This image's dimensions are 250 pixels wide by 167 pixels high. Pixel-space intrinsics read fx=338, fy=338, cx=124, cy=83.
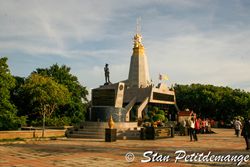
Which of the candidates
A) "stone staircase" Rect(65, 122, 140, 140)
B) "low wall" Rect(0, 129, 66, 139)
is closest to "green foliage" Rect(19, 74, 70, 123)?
"stone staircase" Rect(65, 122, 140, 140)

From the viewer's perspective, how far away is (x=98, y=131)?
2531 cm

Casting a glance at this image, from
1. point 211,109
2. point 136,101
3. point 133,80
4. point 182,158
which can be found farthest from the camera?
point 211,109

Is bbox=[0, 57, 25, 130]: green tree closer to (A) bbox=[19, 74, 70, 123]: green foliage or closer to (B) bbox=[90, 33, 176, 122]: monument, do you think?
(A) bbox=[19, 74, 70, 123]: green foliage

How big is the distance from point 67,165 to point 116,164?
5.16 ft

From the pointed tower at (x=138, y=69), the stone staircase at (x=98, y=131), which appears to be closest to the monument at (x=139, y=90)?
the pointed tower at (x=138, y=69)

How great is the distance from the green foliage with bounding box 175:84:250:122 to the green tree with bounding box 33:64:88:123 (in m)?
24.4

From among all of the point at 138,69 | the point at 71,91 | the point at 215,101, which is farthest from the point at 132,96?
the point at 215,101

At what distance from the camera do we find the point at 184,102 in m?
63.0

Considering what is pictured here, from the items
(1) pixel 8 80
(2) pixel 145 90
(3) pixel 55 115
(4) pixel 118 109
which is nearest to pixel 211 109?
(2) pixel 145 90

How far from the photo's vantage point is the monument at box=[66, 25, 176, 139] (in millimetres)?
27969

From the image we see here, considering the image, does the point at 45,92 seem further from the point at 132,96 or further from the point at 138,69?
the point at 138,69

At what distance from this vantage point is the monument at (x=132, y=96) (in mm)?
27969

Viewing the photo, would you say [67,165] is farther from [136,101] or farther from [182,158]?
[136,101]

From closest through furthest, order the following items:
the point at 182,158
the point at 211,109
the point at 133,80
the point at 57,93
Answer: the point at 182,158 → the point at 57,93 → the point at 133,80 → the point at 211,109
